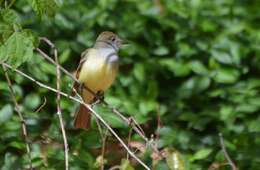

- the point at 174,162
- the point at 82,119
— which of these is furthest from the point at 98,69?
the point at 174,162

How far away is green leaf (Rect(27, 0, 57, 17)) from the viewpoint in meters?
3.10

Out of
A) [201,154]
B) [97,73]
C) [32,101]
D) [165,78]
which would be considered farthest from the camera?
[165,78]

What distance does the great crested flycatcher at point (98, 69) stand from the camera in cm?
493

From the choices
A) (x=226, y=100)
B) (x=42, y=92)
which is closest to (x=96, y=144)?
(x=42, y=92)

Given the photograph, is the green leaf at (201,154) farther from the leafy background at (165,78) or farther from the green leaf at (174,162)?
the green leaf at (174,162)

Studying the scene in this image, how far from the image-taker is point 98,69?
4977 mm

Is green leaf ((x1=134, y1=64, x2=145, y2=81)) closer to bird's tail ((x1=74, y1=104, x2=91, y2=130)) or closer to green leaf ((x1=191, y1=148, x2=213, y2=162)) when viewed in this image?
green leaf ((x1=191, y1=148, x2=213, y2=162))

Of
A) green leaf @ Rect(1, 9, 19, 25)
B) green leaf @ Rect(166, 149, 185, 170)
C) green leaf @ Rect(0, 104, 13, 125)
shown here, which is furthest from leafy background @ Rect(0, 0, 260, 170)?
green leaf @ Rect(1, 9, 19, 25)

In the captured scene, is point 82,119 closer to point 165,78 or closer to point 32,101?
point 32,101

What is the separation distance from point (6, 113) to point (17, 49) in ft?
8.00

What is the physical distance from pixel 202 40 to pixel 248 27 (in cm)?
39

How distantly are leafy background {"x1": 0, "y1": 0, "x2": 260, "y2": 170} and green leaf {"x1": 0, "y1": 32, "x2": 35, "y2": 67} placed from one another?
1785mm

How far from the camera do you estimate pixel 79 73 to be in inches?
200

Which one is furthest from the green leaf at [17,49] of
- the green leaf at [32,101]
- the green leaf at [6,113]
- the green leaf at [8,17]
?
the green leaf at [32,101]
